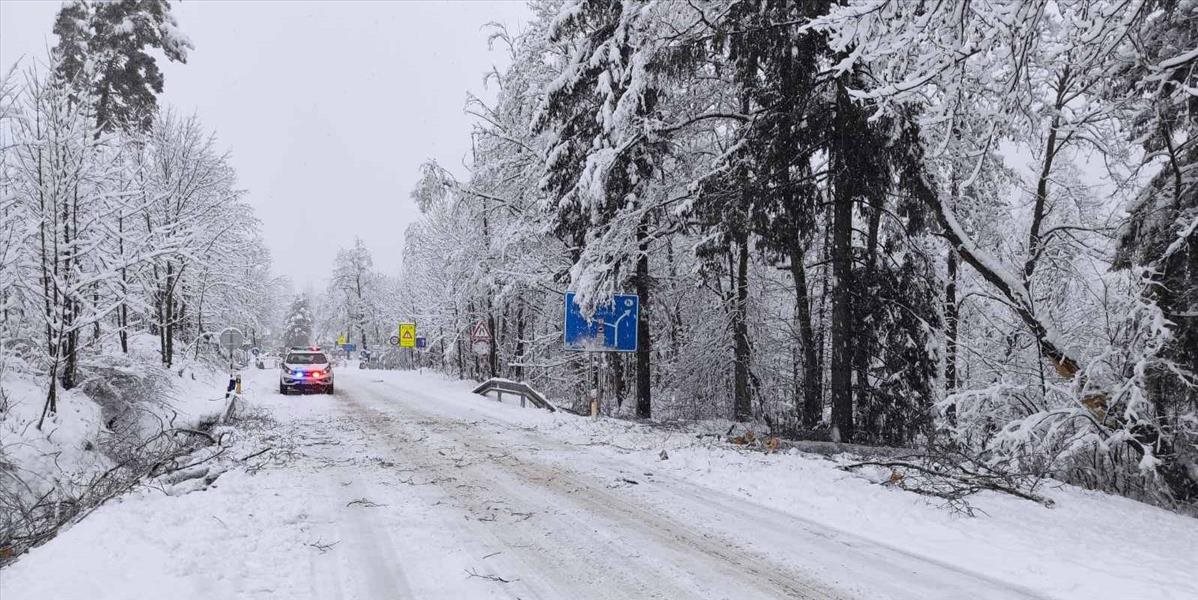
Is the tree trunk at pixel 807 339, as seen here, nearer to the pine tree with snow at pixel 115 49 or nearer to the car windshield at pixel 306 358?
the car windshield at pixel 306 358

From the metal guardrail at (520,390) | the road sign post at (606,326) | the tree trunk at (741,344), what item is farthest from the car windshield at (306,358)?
the tree trunk at (741,344)

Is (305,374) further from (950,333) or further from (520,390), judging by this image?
(950,333)

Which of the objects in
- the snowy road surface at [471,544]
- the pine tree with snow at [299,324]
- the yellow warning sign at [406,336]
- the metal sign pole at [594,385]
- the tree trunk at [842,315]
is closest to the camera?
the snowy road surface at [471,544]

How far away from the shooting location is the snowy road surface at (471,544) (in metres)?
4.35

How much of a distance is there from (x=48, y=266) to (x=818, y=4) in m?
15.2

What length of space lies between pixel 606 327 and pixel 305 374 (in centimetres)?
1419

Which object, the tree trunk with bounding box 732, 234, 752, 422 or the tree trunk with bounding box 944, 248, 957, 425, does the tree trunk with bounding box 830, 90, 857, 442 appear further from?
the tree trunk with bounding box 732, 234, 752, 422

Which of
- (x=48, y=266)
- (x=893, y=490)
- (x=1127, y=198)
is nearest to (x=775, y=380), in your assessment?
(x=1127, y=198)

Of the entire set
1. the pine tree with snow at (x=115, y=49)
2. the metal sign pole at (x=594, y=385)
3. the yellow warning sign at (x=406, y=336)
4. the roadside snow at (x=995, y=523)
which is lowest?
the roadside snow at (x=995, y=523)

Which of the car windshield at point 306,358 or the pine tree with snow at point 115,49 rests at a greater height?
the pine tree with snow at point 115,49

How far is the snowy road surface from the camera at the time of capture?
4352 mm

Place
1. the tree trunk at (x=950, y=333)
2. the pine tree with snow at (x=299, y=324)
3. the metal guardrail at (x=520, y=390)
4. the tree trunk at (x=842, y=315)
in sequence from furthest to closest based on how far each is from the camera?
the pine tree with snow at (x=299, y=324), the metal guardrail at (x=520, y=390), the tree trunk at (x=950, y=333), the tree trunk at (x=842, y=315)

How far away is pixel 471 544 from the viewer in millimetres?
5348

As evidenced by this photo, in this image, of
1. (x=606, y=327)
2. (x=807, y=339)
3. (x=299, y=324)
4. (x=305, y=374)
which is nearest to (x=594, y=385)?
(x=606, y=327)
